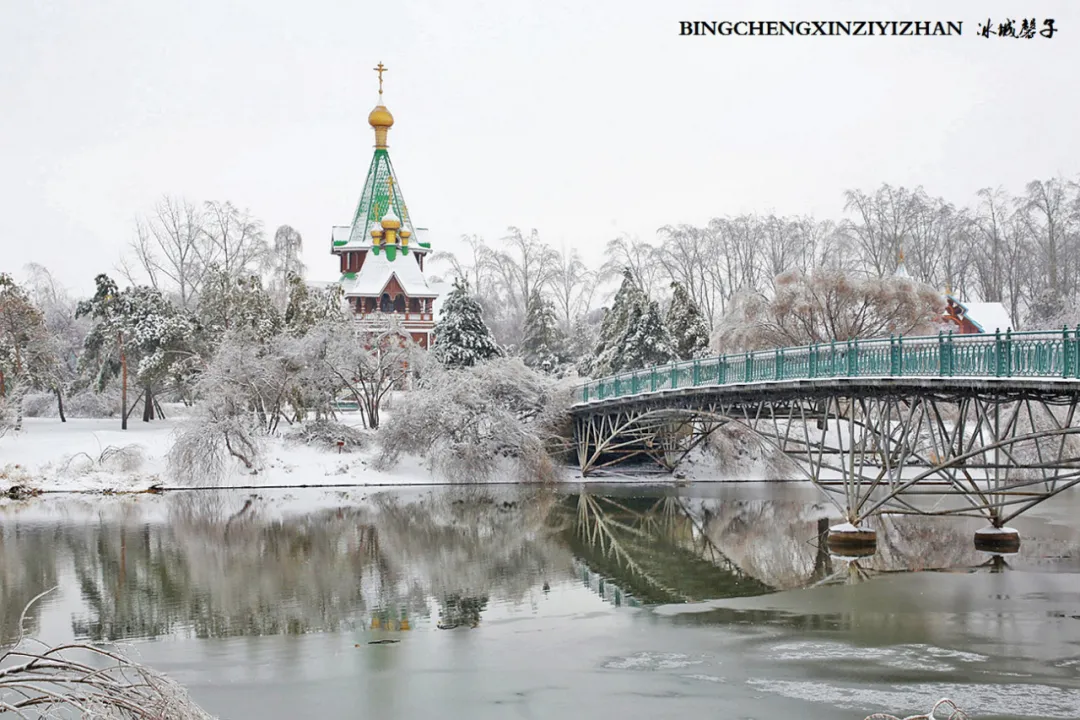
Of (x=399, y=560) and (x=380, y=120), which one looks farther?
(x=380, y=120)

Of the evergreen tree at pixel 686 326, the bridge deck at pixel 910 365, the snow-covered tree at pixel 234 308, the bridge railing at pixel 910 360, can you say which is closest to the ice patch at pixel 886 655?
the bridge deck at pixel 910 365

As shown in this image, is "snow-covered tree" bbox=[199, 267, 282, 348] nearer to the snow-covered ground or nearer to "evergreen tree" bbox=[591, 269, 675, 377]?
the snow-covered ground

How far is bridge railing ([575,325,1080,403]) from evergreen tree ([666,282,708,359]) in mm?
17407

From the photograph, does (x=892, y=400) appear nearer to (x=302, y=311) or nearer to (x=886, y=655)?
(x=886, y=655)

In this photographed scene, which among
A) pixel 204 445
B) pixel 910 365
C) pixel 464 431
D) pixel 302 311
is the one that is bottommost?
pixel 204 445

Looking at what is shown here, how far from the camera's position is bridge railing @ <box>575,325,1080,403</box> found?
16.6 metres

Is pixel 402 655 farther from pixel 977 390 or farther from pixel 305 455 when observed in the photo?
pixel 305 455

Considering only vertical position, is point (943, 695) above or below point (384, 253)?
below

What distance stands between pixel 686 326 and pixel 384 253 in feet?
84.0

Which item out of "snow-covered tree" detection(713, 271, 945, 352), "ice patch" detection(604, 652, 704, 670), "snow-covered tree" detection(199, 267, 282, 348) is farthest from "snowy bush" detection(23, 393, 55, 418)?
"ice patch" detection(604, 652, 704, 670)

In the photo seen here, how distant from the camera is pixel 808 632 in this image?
14.8 metres

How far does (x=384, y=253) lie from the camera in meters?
67.2

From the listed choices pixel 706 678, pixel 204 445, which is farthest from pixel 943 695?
pixel 204 445

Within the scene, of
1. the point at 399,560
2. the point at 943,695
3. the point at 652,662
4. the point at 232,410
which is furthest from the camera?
the point at 232,410
